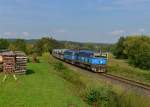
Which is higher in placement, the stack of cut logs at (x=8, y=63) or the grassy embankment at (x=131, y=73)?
the stack of cut logs at (x=8, y=63)

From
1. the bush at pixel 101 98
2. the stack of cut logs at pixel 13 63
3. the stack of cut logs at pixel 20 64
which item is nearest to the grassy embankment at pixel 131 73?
the stack of cut logs at pixel 20 64

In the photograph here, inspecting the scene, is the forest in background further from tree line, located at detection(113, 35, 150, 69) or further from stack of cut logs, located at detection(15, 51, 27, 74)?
stack of cut logs, located at detection(15, 51, 27, 74)

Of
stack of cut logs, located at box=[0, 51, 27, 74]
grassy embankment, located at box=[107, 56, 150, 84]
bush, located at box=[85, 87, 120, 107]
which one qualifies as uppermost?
stack of cut logs, located at box=[0, 51, 27, 74]

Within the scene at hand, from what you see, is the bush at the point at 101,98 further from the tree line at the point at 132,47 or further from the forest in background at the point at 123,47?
the tree line at the point at 132,47

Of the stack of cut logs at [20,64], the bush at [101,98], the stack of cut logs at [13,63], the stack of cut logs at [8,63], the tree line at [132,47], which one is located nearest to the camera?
the bush at [101,98]

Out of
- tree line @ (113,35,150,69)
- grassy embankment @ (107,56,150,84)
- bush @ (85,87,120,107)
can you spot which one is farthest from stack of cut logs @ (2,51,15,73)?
tree line @ (113,35,150,69)

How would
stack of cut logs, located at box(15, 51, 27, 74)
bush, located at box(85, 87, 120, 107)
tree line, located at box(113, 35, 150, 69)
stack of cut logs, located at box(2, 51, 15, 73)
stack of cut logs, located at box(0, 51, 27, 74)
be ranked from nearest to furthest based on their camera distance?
1. bush, located at box(85, 87, 120, 107)
2. stack of cut logs, located at box(2, 51, 15, 73)
3. stack of cut logs, located at box(0, 51, 27, 74)
4. stack of cut logs, located at box(15, 51, 27, 74)
5. tree line, located at box(113, 35, 150, 69)

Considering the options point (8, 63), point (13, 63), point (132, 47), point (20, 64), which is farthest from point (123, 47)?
point (8, 63)

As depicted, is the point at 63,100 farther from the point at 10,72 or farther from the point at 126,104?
the point at 10,72

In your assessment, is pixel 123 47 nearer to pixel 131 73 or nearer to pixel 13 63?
pixel 131 73

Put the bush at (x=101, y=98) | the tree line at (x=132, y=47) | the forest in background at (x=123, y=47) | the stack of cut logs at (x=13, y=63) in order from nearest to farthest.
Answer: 1. the bush at (x=101, y=98)
2. the stack of cut logs at (x=13, y=63)
3. the forest in background at (x=123, y=47)
4. the tree line at (x=132, y=47)

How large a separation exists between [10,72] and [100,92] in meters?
14.6

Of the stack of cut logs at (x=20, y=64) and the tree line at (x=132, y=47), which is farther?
the tree line at (x=132, y=47)

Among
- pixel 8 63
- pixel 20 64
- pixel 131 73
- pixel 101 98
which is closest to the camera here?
pixel 101 98
